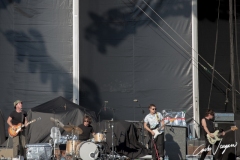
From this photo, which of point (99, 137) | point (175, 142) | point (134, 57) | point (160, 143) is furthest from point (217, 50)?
point (99, 137)

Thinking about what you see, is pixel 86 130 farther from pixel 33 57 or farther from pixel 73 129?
pixel 33 57

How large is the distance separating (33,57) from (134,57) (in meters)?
3.33

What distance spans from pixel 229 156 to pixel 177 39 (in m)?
5.95

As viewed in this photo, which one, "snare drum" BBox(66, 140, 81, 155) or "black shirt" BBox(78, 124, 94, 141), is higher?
"black shirt" BBox(78, 124, 94, 141)

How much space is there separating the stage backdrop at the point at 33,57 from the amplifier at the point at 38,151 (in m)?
4.64

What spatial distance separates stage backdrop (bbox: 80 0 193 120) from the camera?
21766 millimetres

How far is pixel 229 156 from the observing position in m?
16.9

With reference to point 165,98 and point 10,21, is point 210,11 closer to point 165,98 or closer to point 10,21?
point 165,98

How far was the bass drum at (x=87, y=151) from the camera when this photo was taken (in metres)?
17.0

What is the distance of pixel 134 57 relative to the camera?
22.0 m

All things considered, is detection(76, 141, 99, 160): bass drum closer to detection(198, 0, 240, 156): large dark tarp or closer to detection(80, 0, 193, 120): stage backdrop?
detection(80, 0, 193, 120): stage backdrop

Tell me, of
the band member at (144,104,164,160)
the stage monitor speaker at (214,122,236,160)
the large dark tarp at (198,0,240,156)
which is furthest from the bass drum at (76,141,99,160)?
the large dark tarp at (198,0,240,156)

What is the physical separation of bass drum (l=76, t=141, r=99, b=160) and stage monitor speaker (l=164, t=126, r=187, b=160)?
235 centimetres

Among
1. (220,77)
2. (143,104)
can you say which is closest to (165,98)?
(143,104)
